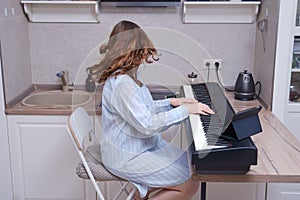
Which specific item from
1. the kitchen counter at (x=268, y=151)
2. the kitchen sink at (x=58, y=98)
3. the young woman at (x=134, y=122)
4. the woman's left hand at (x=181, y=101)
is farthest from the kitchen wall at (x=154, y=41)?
the young woman at (x=134, y=122)

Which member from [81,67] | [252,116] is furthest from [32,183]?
[252,116]

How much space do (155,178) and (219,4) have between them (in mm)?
1321

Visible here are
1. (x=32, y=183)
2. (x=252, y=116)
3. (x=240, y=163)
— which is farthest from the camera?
(x=32, y=183)

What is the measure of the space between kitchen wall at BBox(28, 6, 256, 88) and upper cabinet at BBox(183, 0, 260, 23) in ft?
0.13

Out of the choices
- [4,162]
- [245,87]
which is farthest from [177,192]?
[4,162]

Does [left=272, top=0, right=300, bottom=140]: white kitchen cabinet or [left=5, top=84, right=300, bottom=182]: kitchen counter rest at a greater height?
[left=272, top=0, right=300, bottom=140]: white kitchen cabinet

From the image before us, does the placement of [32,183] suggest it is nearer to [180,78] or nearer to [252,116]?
[180,78]

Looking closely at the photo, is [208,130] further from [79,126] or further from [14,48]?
[14,48]

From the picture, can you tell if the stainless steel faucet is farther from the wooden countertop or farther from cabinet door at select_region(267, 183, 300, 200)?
cabinet door at select_region(267, 183, 300, 200)

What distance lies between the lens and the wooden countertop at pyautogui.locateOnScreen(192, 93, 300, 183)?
142cm

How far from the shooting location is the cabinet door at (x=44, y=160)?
92.1 inches

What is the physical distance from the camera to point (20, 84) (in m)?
2.53

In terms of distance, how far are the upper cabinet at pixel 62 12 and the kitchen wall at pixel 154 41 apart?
0.04m

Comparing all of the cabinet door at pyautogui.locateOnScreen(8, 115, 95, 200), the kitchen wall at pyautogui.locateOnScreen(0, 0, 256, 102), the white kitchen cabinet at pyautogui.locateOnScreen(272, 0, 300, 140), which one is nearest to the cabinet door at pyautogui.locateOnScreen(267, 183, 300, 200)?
the white kitchen cabinet at pyautogui.locateOnScreen(272, 0, 300, 140)
